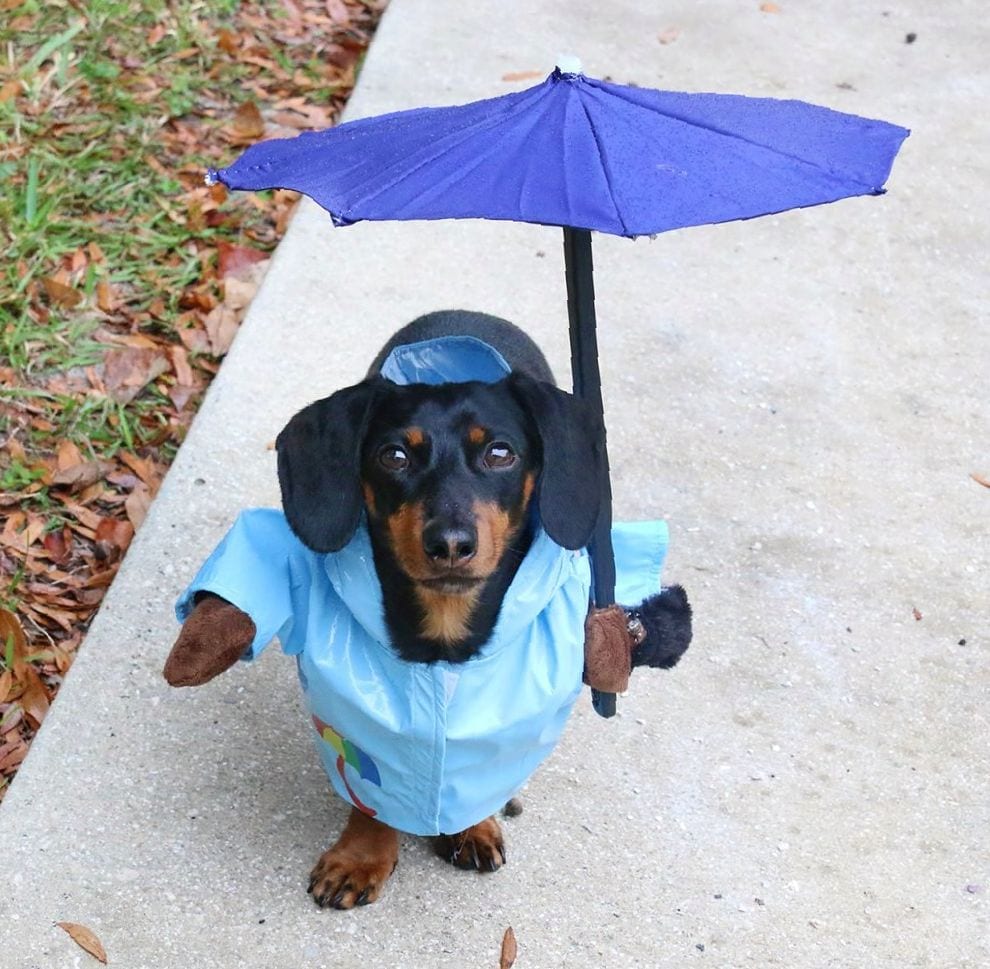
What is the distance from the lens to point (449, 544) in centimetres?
215

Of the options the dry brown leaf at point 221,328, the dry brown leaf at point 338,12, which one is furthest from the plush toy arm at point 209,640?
the dry brown leaf at point 338,12

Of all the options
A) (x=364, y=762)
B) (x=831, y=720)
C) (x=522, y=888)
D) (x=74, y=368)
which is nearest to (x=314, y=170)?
(x=364, y=762)

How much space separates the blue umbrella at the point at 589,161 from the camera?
6.38 feet

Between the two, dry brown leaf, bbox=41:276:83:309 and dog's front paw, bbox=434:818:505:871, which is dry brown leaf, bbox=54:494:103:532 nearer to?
dry brown leaf, bbox=41:276:83:309

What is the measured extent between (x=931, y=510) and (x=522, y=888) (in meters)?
1.55

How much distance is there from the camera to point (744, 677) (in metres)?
3.10

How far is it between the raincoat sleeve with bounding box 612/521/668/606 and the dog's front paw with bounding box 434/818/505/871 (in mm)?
512

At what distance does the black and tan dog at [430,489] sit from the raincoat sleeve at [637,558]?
228 mm

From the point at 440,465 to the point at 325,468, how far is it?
0.62ft

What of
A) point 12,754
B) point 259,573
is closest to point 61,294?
point 12,754

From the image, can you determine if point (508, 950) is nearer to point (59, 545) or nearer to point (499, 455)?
point (499, 455)

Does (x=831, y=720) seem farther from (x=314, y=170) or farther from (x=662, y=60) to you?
(x=662, y=60)

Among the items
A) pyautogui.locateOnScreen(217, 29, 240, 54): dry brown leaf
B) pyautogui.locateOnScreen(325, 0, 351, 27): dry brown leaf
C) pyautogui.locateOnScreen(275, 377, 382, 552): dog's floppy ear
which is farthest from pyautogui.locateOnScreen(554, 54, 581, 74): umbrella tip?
pyautogui.locateOnScreen(325, 0, 351, 27): dry brown leaf

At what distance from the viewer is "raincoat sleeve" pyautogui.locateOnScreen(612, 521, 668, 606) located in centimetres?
259
